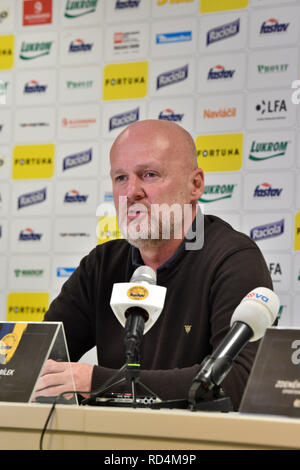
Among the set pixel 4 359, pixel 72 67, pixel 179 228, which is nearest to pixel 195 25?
pixel 72 67

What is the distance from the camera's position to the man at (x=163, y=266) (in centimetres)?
182

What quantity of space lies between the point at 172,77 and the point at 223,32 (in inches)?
14.8

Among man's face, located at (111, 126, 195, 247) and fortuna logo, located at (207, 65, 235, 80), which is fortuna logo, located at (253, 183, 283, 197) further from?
man's face, located at (111, 126, 195, 247)

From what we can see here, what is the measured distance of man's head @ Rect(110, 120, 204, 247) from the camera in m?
2.01

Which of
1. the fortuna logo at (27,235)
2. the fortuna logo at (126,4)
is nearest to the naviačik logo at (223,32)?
the fortuna logo at (126,4)

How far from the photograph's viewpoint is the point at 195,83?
377 centimetres

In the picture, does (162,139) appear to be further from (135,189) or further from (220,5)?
(220,5)

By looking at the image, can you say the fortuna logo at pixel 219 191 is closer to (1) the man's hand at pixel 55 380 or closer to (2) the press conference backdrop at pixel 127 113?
(2) the press conference backdrop at pixel 127 113

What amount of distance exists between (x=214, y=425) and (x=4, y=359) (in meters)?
0.48

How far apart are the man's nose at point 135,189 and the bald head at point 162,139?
0.35 ft

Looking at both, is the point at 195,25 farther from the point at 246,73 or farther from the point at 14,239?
the point at 14,239

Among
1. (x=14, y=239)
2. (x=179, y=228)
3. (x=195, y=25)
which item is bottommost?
(x=14, y=239)

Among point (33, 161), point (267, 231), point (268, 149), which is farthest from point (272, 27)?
point (33, 161)

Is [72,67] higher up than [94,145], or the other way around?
[72,67]
